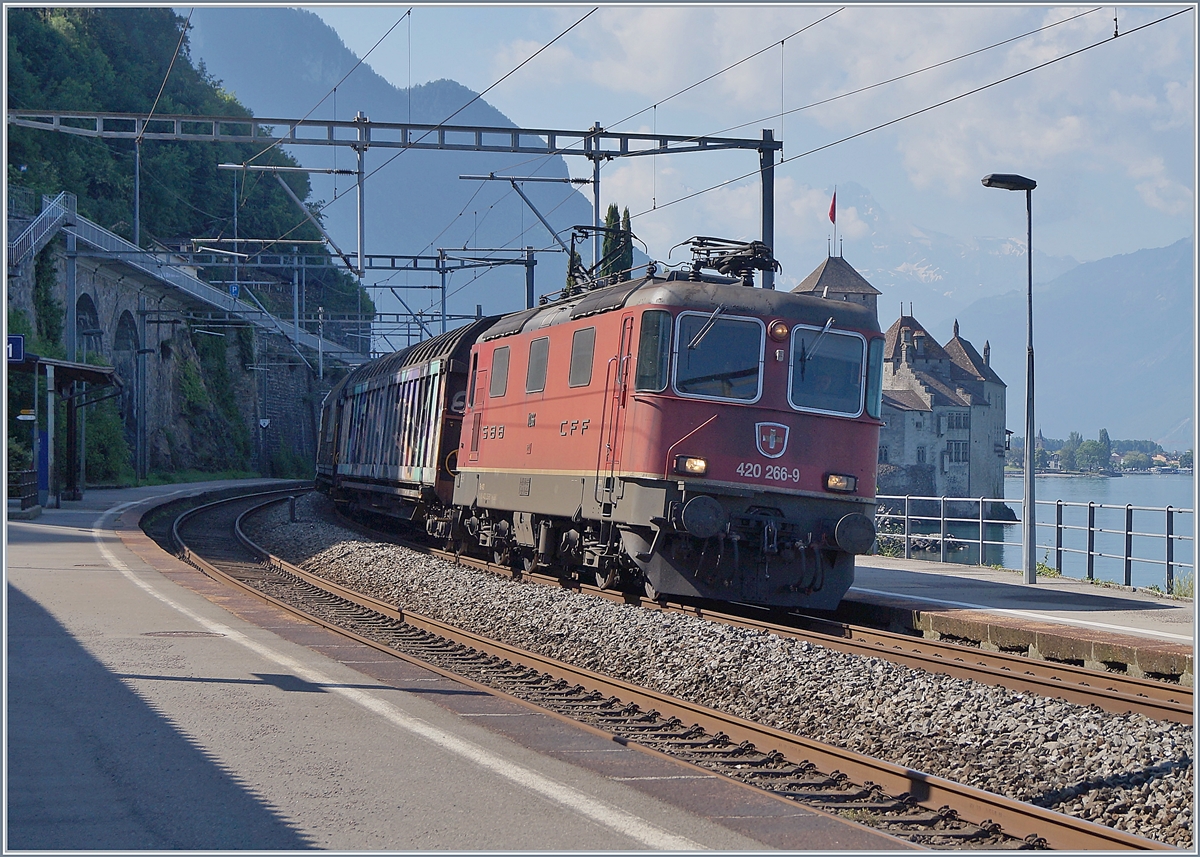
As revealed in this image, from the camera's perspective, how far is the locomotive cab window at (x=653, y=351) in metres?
13.1

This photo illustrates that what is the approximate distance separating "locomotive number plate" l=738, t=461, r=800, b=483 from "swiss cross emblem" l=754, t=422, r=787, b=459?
143mm

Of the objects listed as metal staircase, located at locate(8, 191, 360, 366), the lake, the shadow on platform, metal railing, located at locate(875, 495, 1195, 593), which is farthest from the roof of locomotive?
metal staircase, located at locate(8, 191, 360, 366)

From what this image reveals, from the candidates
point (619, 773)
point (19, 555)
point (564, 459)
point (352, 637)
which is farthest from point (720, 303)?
point (19, 555)

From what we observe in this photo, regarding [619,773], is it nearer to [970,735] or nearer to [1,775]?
[970,735]

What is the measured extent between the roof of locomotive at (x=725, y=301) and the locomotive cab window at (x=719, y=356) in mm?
159

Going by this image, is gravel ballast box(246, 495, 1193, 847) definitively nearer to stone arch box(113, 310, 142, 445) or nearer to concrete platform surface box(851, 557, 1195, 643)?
concrete platform surface box(851, 557, 1195, 643)

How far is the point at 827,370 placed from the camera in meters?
13.9

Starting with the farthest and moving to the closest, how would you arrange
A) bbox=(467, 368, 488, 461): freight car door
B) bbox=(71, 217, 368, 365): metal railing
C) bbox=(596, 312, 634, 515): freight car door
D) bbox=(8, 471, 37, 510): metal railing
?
A: bbox=(71, 217, 368, 365): metal railing < bbox=(8, 471, 37, 510): metal railing < bbox=(467, 368, 488, 461): freight car door < bbox=(596, 312, 634, 515): freight car door

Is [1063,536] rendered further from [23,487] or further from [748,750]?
[23,487]

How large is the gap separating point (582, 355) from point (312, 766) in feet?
27.0

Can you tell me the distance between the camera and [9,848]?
560cm

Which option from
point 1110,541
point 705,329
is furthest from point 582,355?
point 1110,541

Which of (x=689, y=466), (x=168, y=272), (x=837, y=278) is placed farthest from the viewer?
(x=837, y=278)

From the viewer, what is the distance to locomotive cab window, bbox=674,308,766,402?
13.2 metres
